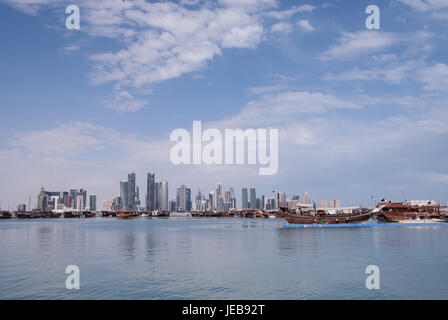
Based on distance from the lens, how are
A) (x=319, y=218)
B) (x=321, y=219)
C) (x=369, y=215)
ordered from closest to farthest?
(x=321, y=219) < (x=319, y=218) < (x=369, y=215)


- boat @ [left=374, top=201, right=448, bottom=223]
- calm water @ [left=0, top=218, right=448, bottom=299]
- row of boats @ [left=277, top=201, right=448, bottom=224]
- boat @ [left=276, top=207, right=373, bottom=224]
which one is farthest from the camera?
boat @ [left=374, top=201, right=448, bottom=223]

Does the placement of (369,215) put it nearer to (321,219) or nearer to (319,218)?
(321,219)

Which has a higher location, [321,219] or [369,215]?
[369,215]

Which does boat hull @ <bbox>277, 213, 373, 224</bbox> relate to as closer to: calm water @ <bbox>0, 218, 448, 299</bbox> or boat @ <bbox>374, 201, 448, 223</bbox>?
boat @ <bbox>374, 201, 448, 223</bbox>

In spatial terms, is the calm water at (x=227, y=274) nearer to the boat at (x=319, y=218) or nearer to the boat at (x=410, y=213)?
the boat at (x=319, y=218)

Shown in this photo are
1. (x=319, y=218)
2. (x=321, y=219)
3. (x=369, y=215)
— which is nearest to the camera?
(x=321, y=219)

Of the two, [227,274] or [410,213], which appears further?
[410,213]

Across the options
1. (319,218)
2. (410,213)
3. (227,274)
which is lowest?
(410,213)

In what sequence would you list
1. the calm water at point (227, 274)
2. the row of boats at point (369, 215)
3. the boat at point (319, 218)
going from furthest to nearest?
1. the row of boats at point (369, 215)
2. the boat at point (319, 218)
3. the calm water at point (227, 274)

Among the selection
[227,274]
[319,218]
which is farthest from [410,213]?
[227,274]

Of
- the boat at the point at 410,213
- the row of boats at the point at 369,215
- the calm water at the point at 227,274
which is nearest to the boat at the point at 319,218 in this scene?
the row of boats at the point at 369,215

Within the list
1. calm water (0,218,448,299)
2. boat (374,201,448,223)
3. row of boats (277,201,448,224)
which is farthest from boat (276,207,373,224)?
calm water (0,218,448,299)
